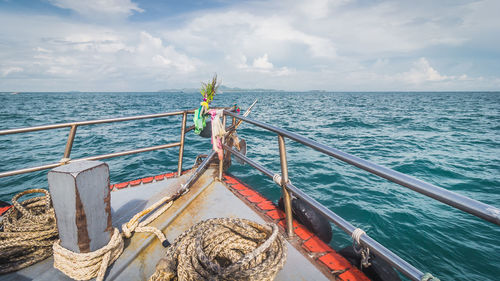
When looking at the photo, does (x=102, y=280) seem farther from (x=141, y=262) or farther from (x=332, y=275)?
(x=332, y=275)

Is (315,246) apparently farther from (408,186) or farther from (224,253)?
(408,186)

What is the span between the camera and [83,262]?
5.41 ft

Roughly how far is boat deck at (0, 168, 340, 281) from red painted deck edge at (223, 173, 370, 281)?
4.8 inches

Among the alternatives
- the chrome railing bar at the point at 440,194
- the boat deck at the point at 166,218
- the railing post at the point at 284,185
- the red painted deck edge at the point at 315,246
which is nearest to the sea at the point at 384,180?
the red painted deck edge at the point at 315,246

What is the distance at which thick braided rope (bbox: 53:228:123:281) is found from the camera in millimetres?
1645

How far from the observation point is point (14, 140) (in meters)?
12.3

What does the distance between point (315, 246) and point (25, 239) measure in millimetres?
2572

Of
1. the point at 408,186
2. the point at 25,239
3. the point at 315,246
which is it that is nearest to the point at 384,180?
the point at 315,246

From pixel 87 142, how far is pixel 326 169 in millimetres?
12368

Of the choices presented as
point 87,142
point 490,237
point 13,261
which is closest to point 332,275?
point 13,261

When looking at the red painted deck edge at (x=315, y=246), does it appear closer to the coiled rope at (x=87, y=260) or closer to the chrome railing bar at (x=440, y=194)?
the chrome railing bar at (x=440, y=194)

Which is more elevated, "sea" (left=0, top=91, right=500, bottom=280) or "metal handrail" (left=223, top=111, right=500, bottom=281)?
"metal handrail" (left=223, top=111, right=500, bottom=281)

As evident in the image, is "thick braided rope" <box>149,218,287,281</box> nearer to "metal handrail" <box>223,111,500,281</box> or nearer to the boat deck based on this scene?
the boat deck

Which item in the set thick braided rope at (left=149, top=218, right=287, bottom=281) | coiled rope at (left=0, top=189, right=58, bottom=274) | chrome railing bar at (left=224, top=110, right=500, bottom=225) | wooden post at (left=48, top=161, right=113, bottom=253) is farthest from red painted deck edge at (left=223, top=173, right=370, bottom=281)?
coiled rope at (left=0, top=189, right=58, bottom=274)
